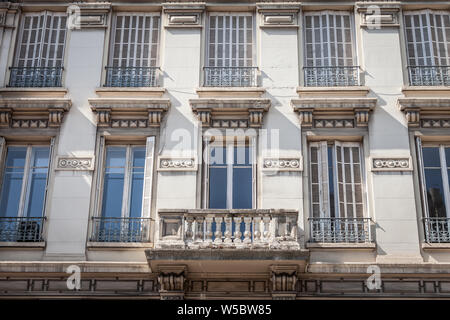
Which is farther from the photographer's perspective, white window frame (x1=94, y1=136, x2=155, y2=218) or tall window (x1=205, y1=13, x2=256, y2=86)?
tall window (x1=205, y1=13, x2=256, y2=86)

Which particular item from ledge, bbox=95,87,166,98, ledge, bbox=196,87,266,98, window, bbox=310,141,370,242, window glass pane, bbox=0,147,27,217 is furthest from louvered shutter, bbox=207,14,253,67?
window glass pane, bbox=0,147,27,217

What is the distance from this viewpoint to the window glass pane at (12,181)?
44.4 feet

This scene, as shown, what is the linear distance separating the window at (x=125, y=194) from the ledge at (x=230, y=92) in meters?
1.54

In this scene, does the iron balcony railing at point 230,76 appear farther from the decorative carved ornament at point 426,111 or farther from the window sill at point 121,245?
the window sill at point 121,245

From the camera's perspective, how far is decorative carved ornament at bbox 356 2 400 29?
14.8m

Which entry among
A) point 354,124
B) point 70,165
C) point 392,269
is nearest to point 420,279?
point 392,269

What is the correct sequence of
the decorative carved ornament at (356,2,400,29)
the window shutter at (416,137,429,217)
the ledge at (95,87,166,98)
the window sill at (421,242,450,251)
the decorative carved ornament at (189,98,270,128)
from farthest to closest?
1. the decorative carved ornament at (356,2,400,29)
2. the ledge at (95,87,166,98)
3. the decorative carved ornament at (189,98,270,128)
4. the window shutter at (416,137,429,217)
5. the window sill at (421,242,450,251)

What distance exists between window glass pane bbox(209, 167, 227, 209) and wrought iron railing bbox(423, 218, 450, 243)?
4041 millimetres

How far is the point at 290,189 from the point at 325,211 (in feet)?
2.78

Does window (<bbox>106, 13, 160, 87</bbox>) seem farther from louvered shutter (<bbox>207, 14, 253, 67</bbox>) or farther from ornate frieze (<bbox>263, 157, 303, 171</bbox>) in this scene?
ornate frieze (<bbox>263, 157, 303, 171</bbox>)

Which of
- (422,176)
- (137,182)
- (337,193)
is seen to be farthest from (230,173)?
(422,176)

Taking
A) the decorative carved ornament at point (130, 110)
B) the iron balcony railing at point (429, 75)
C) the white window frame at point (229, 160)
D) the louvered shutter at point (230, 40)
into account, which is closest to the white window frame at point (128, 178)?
the decorative carved ornament at point (130, 110)

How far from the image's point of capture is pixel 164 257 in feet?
38.7
